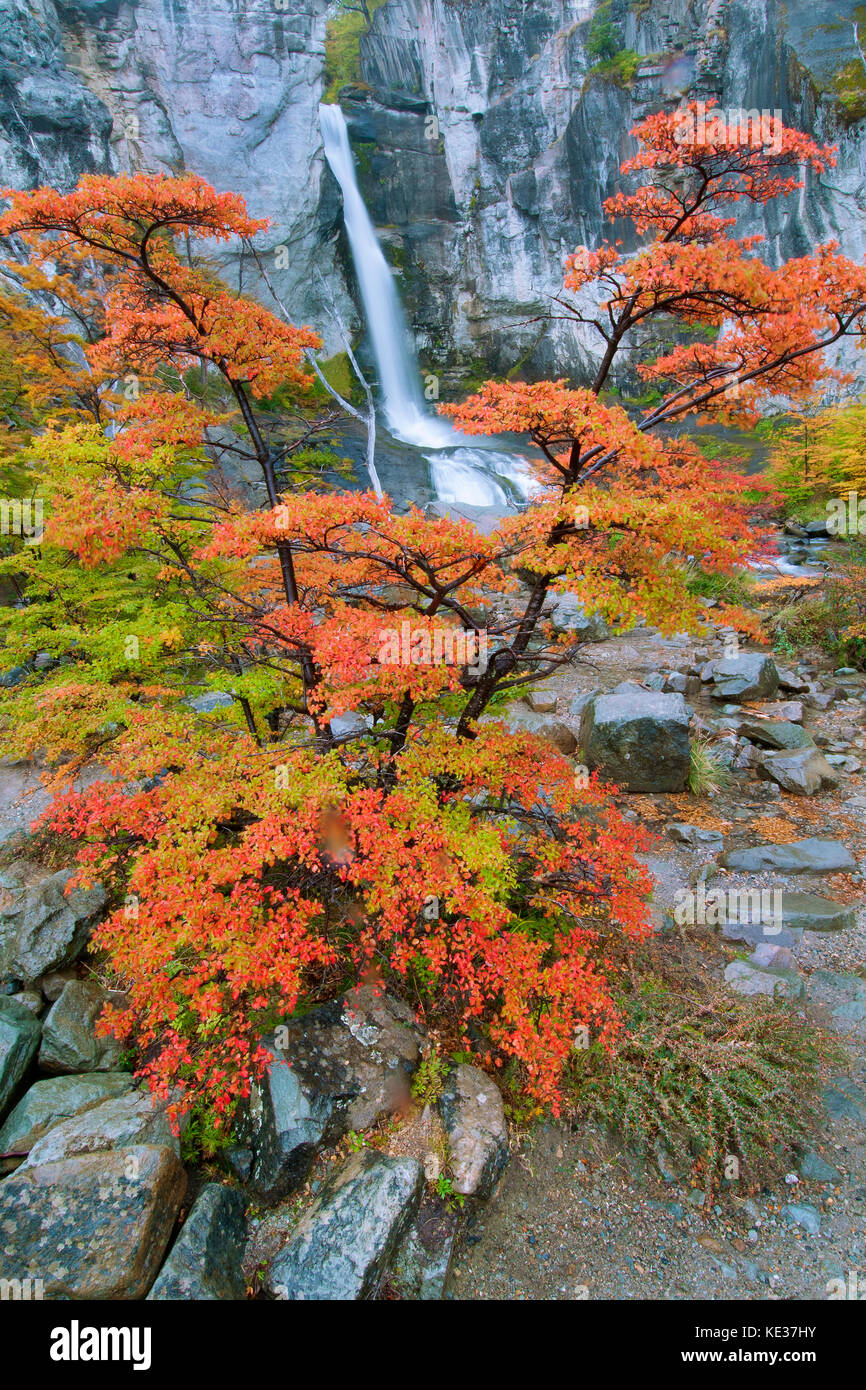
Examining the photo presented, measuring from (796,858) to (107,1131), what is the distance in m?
7.28

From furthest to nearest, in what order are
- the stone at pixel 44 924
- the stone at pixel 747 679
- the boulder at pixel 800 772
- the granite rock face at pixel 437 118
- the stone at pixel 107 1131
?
1. the granite rock face at pixel 437 118
2. the stone at pixel 747 679
3. the boulder at pixel 800 772
4. the stone at pixel 44 924
5. the stone at pixel 107 1131

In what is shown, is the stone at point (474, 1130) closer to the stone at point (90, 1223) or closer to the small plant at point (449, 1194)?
the small plant at point (449, 1194)

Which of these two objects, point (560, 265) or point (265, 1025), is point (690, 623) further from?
point (560, 265)

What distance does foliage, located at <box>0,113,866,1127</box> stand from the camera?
4.16 metres

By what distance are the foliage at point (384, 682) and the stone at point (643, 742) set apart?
9.55 feet

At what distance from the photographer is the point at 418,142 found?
27.9m

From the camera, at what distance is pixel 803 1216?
3945mm

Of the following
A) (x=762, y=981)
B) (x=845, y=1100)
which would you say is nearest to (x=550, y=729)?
(x=762, y=981)

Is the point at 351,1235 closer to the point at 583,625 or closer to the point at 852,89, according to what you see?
the point at 583,625

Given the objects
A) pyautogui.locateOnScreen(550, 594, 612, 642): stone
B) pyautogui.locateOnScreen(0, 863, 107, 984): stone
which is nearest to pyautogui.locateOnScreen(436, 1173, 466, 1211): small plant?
pyautogui.locateOnScreen(0, 863, 107, 984): stone

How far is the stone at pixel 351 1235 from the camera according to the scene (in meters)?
3.60

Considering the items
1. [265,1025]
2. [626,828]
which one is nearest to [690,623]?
[626,828]
